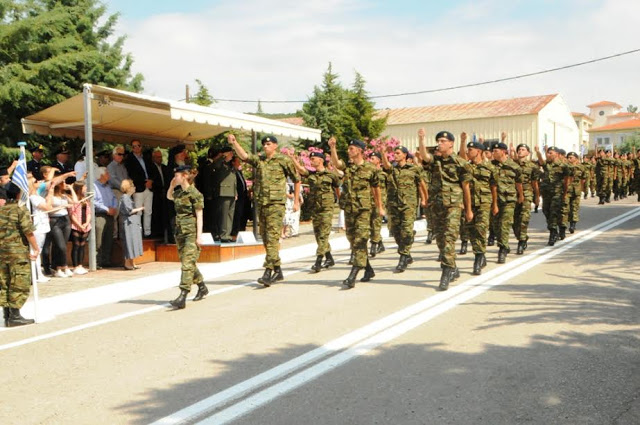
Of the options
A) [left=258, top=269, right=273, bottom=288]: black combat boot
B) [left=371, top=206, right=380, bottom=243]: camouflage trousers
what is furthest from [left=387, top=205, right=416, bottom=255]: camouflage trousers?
[left=258, top=269, right=273, bottom=288]: black combat boot

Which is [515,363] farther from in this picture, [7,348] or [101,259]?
[101,259]

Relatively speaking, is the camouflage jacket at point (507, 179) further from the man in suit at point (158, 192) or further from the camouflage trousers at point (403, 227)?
the man in suit at point (158, 192)

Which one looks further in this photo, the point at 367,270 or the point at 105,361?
the point at 367,270

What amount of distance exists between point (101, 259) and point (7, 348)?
205 inches

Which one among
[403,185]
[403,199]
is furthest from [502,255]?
[403,185]

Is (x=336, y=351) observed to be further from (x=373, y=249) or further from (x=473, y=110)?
(x=473, y=110)

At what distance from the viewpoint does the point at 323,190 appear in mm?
10398

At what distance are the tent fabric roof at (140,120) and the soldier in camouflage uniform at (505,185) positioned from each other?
187 inches

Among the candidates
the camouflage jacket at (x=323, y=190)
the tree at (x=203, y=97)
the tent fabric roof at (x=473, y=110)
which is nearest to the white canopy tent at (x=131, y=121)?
the camouflage jacket at (x=323, y=190)

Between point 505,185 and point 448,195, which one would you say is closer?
point 448,195

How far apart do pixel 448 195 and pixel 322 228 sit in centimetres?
242

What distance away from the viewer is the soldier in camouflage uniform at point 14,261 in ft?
22.7

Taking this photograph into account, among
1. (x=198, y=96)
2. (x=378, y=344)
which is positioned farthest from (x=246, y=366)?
(x=198, y=96)

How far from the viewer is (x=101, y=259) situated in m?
11.0
